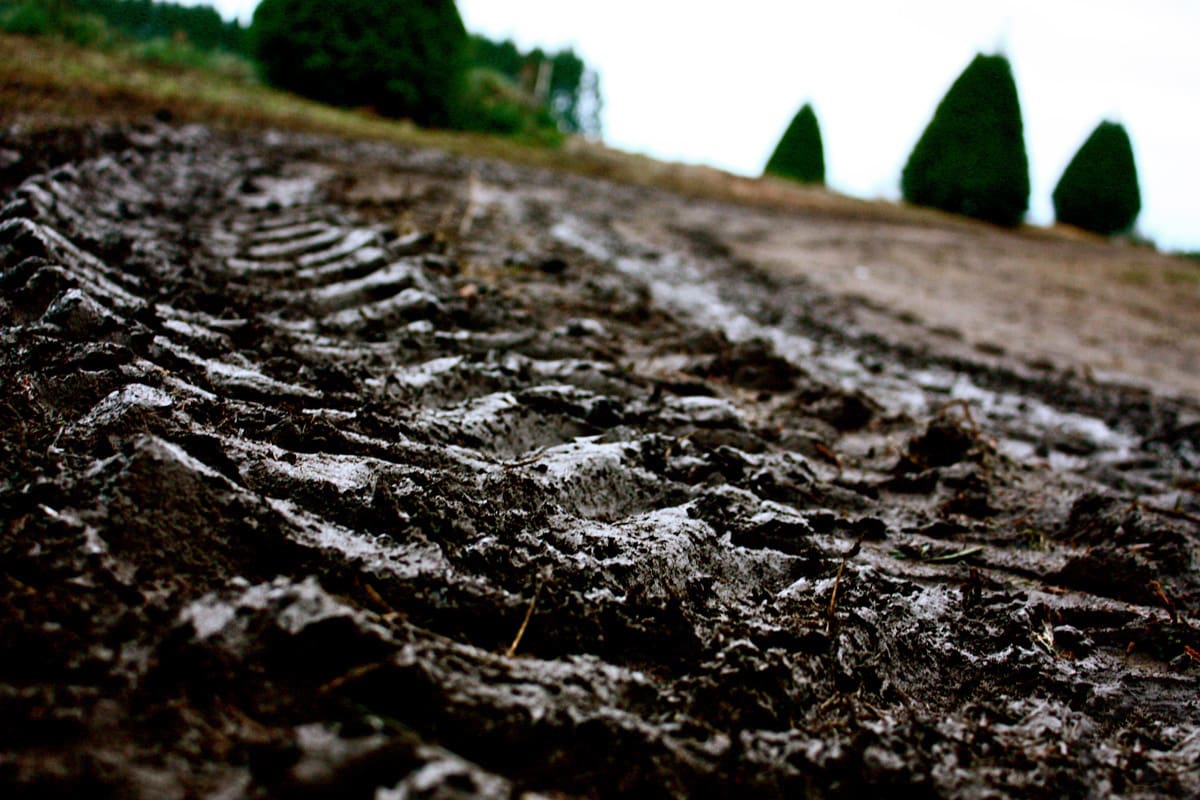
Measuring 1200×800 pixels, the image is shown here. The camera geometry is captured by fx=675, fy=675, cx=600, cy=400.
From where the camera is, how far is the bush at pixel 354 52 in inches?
429

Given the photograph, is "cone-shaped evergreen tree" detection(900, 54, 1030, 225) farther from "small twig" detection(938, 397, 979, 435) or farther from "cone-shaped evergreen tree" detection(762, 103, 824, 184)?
"small twig" detection(938, 397, 979, 435)

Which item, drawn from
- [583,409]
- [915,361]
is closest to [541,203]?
[915,361]

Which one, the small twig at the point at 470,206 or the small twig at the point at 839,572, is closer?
the small twig at the point at 839,572

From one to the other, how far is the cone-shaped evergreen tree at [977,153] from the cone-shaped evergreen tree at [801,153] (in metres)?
2.82

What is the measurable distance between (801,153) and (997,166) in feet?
15.7

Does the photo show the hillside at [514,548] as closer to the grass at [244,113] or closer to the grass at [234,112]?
the grass at [234,112]

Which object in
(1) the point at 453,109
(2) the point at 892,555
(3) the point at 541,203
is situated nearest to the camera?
(2) the point at 892,555

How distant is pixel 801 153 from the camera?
16.3m

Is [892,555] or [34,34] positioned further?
[34,34]

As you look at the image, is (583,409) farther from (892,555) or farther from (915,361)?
(915,361)

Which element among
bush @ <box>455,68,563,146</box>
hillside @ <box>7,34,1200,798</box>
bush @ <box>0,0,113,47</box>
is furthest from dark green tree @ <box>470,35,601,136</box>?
hillside @ <box>7,34,1200,798</box>

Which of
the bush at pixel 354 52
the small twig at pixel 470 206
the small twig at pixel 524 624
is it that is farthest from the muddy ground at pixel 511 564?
the bush at pixel 354 52

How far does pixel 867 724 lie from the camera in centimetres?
100

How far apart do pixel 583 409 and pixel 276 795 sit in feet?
4.11
